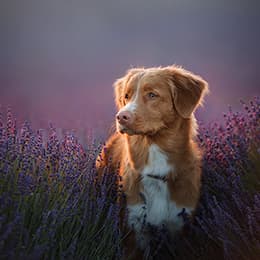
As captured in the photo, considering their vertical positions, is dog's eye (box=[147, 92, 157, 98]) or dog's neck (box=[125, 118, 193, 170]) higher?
dog's eye (box=[147, 92, 157, 98])

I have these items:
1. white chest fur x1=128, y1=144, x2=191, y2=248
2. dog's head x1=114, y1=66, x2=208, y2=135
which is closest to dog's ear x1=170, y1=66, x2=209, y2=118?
dog's head x1=114, y1=66, x2=208, y2=135

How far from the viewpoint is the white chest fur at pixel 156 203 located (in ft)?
11.5

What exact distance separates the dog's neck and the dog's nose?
0.39 metres

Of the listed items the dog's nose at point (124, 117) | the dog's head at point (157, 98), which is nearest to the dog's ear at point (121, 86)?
the dog's head at point (157, 98)

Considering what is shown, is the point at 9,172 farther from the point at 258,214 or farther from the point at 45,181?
the point at 258,214

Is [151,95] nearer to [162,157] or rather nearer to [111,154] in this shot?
[162,157]

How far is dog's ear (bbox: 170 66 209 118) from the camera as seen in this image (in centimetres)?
355

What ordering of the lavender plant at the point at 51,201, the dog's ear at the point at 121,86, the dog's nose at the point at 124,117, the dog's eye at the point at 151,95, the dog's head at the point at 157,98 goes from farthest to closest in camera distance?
the dog's ear at the point at 121,86
the dog's eye at the point at 151,95
the dog's head at the point at 157,98
the dog's nose at the point at 124,117
the lavender plant at the point at 51,201

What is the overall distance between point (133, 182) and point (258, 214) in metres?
1.01

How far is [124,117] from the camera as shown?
3186mm

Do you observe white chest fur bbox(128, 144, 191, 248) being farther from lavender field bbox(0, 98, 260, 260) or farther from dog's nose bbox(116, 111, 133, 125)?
dog's nose bbox(116, 111, 133, 125)

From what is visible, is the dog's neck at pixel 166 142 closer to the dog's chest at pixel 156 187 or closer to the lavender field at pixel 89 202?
the dog's chest at pixel 156 187

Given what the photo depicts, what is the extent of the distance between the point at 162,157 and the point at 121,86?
814 mm

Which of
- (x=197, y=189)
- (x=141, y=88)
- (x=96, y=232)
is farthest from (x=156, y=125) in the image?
(x=96, y=232)
